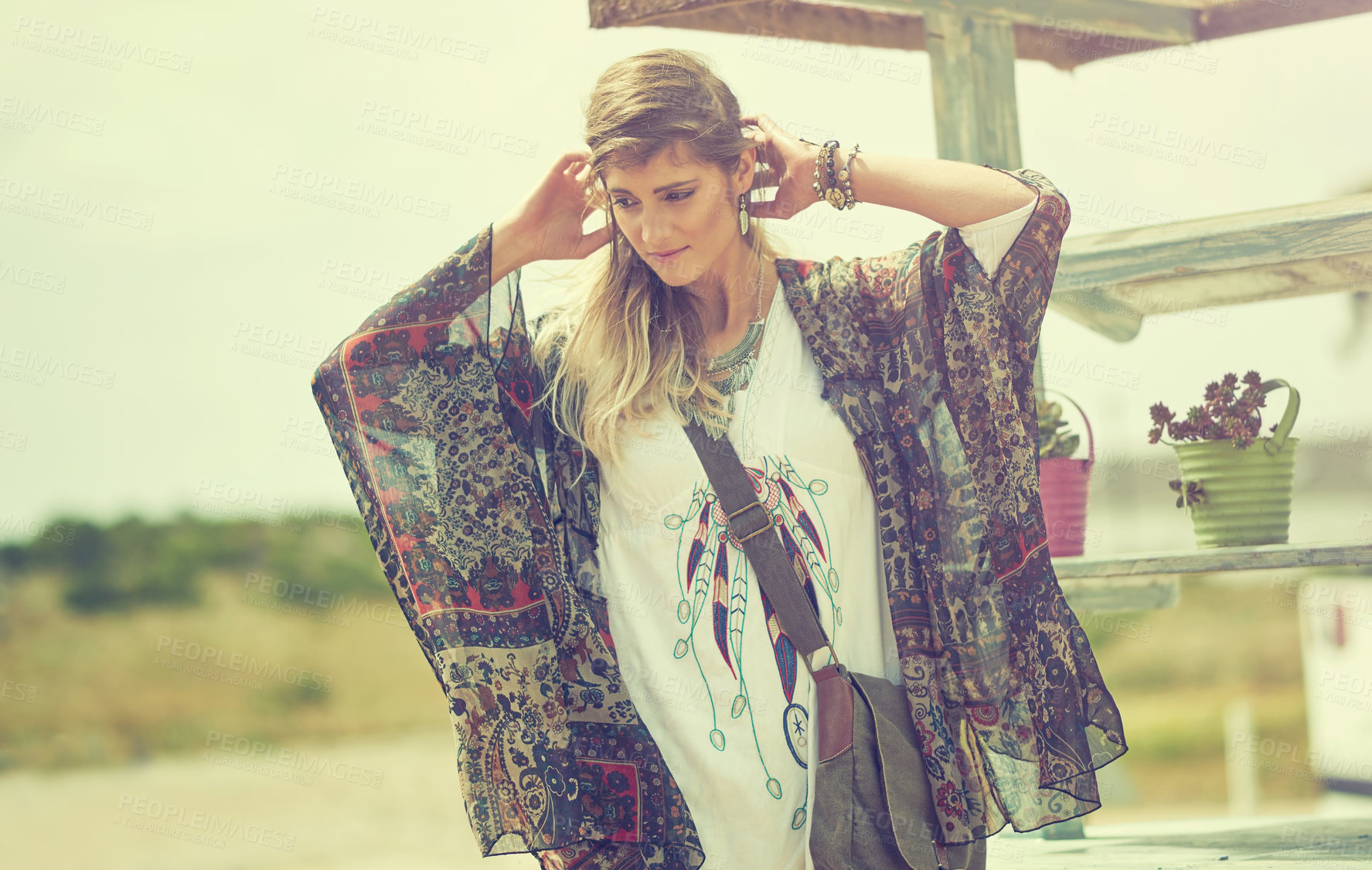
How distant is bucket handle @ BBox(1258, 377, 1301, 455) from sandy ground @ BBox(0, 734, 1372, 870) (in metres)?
6.29

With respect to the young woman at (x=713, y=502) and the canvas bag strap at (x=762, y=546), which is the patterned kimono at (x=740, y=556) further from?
the canvas bag strap at (x=762, y=546)

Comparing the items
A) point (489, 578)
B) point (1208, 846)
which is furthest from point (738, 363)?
point (1208, 846)

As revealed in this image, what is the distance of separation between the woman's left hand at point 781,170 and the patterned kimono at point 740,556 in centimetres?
16

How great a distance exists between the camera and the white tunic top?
1907 mm

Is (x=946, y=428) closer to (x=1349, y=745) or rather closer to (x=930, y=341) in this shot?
(x=930, y=341)

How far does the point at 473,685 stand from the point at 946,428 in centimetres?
99

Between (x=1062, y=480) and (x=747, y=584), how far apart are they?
1.35 meters

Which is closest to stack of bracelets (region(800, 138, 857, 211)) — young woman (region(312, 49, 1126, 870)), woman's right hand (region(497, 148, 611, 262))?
young woman (region(312, 49, 1126, 870))

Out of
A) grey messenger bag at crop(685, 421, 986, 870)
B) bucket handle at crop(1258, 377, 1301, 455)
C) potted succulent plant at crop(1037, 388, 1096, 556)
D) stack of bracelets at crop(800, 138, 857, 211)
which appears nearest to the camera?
grey messenger bag at crop(685, 421, 986, 870)

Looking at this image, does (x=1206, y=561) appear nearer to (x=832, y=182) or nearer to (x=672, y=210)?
(x=832, y=182)

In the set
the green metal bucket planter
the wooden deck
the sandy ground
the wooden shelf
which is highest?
the green metal bucket planter

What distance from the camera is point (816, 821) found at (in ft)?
6.00

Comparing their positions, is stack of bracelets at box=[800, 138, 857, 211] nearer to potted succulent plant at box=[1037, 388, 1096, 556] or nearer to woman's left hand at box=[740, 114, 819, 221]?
woman's left hand at box=[740, 114, 819, 221]

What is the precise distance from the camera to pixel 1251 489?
2697 millimetres
